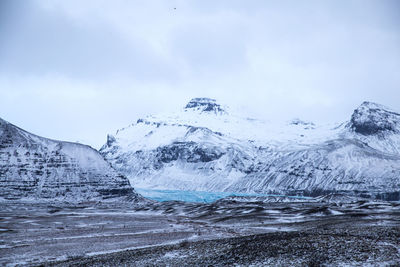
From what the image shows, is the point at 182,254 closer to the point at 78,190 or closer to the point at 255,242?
the point at 255,242

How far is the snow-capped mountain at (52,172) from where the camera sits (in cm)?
13438

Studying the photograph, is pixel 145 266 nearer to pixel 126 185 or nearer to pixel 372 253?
pixel 372 253

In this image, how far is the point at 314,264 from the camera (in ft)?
72.5

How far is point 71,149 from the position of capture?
162 meters

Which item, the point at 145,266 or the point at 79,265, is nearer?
the point at 145,266

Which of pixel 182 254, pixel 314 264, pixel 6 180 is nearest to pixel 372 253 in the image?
pixel 314 264

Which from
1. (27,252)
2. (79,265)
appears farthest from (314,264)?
(27,252)

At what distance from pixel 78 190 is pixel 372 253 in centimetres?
14013

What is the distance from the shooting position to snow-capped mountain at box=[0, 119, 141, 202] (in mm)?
134375

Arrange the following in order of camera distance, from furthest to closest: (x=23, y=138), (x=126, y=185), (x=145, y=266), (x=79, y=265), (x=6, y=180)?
(x=126, y=185)
(x=23, y=138)
(x=6, y=180)
(x=79, y=265)
(x=145, y=266)

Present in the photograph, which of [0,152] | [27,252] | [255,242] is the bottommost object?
[27,252]

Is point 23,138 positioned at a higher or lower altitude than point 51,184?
higher

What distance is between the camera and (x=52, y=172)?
477 ft

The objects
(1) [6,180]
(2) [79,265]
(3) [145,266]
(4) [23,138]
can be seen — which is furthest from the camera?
(4) [23,138]
